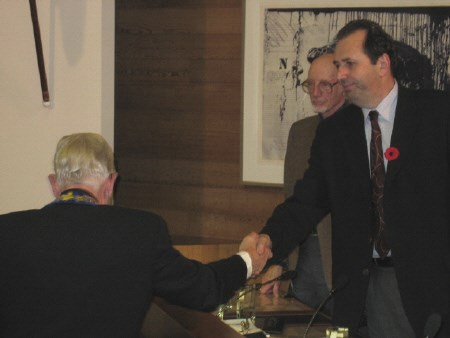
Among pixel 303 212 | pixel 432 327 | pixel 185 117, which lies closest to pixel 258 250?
pixel 303 212

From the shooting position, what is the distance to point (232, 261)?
281 centimetres

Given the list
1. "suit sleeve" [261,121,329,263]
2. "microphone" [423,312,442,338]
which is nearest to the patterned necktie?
"suit sleeve" [261,121,329,263]

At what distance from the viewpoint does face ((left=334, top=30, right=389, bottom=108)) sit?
2963 mm

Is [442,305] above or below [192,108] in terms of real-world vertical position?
below

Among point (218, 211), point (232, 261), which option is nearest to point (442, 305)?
point (232, 261)

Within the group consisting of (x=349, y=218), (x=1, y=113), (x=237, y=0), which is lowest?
(x=349, y=218)

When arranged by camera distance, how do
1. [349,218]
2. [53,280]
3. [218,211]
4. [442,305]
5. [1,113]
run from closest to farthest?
[53,280] < [442,305] < [349,218] < [1,113] < [218,211]

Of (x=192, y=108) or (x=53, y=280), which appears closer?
(x=53, y=280)

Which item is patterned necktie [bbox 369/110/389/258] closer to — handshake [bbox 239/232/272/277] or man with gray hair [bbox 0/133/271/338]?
handshake [bbox 239/232/272/277]

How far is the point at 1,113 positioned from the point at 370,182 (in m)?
2.37

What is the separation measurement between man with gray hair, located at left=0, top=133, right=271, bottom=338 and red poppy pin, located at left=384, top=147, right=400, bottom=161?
915 mm

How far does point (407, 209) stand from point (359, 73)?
21.0 inches

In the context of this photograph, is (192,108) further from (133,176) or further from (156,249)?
(156,249)

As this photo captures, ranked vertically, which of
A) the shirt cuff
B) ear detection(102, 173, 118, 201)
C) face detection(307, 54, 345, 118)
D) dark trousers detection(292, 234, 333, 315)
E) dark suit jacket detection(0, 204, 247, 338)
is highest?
face detection(307, 54, 345, 118)
